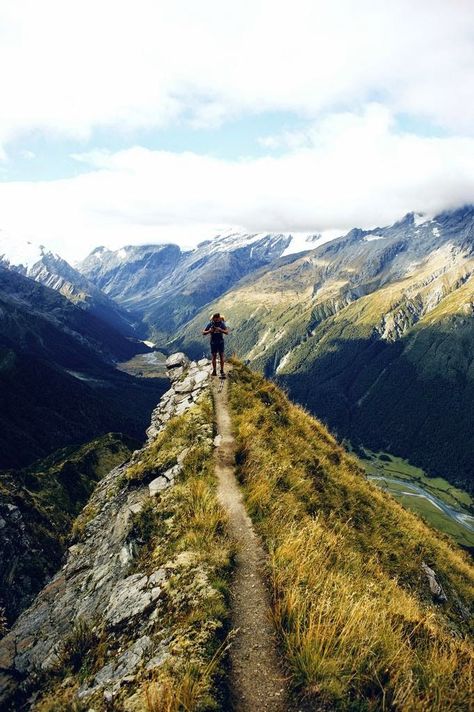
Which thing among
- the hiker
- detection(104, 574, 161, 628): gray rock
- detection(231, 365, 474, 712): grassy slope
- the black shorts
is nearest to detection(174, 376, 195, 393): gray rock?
the hiker

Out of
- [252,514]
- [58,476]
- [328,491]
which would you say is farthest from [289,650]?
[58,476]

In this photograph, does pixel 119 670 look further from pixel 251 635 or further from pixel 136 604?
pixel 251 635

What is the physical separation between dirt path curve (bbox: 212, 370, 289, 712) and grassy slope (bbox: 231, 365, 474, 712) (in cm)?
35

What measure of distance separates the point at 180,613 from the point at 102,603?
4.23m

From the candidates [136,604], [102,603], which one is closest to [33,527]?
[102,603]

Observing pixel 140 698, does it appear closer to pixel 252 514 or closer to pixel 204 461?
pixel 252 514

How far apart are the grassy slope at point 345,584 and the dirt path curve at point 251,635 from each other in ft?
1.13

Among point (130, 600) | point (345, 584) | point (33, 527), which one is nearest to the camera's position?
point (345, 584)

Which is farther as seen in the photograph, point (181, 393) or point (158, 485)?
point (181, 393)

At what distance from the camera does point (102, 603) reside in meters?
12.5

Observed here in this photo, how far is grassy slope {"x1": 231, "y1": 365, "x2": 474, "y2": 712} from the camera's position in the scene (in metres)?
7.70

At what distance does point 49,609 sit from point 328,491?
12503 mm

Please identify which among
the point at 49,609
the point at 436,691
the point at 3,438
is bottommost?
the point at 3,438

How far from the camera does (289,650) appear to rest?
8203 millimetres
